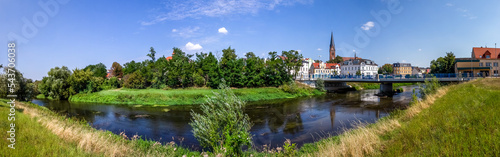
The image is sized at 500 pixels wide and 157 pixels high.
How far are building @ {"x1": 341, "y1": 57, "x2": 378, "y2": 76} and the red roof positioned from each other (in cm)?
5248

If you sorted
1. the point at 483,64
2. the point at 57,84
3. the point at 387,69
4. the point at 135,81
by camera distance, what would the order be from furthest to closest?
the point at 387,69, the point at 135,81, the point at 483,64, the point at 57,84

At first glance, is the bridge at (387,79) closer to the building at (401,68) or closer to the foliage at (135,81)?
the foliage at (135,81)

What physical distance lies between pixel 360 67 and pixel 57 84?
107595 millimetres

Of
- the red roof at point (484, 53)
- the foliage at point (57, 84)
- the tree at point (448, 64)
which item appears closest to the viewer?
the foliage at point (57, 84)

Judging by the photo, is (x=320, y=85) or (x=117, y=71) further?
(x=117, y=71)

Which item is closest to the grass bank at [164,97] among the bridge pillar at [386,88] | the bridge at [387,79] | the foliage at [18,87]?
the foliage at [18,87]

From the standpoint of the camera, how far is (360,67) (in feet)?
350

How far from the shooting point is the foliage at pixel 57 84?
46688 mm

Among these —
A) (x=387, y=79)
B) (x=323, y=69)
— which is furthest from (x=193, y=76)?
(x=323, y=69)

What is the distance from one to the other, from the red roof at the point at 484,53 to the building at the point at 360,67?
52484 mm

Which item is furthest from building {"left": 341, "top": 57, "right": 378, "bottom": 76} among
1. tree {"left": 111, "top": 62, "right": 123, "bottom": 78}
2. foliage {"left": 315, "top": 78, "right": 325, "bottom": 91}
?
tree {"left": 111, "top": 62, "right": 123, "bottom": 78}

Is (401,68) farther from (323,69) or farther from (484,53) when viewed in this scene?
(484,53)

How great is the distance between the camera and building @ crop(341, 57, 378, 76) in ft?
351

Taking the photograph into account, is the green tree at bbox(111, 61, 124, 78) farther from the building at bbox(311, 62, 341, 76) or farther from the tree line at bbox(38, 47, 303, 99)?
the building at bbox(311, 62, 341, 76)
